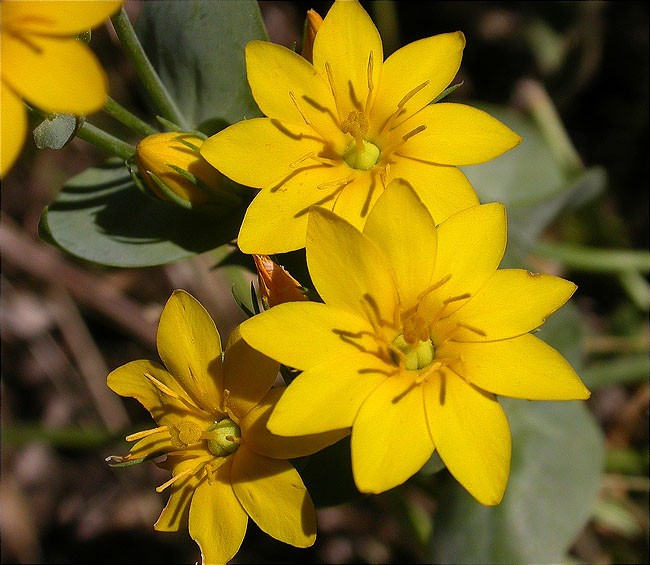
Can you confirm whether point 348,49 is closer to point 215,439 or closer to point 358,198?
point 358,198

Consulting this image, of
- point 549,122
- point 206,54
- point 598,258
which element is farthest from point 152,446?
point 549,122

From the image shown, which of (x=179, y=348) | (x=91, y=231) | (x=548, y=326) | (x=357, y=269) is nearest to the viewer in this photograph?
(x=357, y=269)

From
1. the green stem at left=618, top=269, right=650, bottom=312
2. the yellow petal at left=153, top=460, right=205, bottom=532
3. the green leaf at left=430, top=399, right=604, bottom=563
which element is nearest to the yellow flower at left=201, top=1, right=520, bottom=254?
the yellow petal at left=153, top=460, right=205, bottom=532

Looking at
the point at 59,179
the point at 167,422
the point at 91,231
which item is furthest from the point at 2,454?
the point at 167,422

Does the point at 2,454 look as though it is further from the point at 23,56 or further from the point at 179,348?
the point at 23,56

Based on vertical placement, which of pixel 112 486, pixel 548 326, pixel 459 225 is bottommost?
pixel 112 486

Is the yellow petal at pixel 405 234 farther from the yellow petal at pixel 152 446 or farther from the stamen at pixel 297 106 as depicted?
the yellow petal at pixel 152 446
